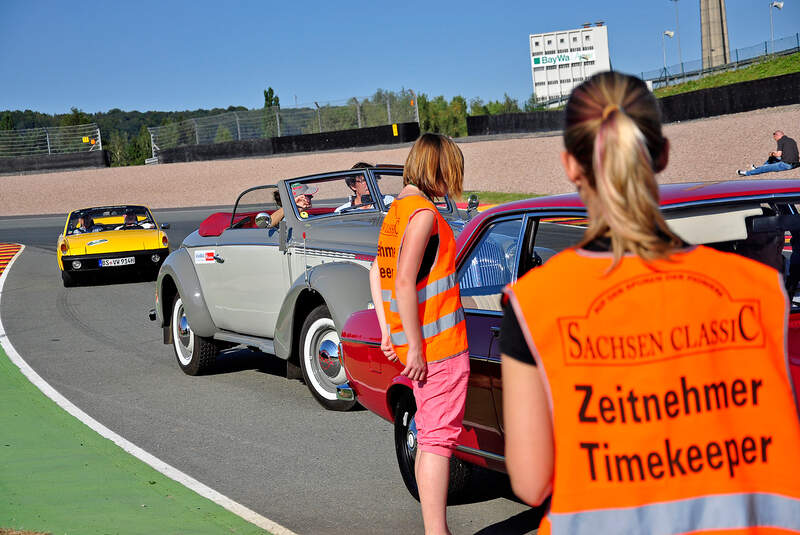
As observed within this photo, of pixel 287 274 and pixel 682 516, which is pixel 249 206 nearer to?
pixel 287 274

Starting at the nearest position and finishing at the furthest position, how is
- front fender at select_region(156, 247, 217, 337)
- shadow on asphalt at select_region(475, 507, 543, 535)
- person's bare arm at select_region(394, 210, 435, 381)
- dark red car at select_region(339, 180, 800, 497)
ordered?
person's bare arm at select_region(394, 210, 435, 381)
dark red car at select_region(339, 180, 800, 497)
shadow on asphalt at select_region(475, 507, 543, 535)
front fender at select_region(156, 247, 217, 337)

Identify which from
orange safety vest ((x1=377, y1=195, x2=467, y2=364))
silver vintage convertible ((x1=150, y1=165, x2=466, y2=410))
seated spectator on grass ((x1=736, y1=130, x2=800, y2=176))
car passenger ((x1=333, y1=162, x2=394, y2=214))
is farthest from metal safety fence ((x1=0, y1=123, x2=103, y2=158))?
orange safety vest ((x1=377, y1=195, x2=467, y2=364))

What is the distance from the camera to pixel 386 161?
136 ft

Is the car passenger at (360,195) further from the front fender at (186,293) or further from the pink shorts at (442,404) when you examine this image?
the pink shorts at (442,404)

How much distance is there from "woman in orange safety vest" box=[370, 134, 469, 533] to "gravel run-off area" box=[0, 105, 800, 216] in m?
27.4

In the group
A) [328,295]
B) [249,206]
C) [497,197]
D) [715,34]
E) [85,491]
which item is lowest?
[85,491]

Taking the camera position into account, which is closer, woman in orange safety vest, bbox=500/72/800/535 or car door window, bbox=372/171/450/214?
woman in orange safety vest, bbox=500/72/800/535

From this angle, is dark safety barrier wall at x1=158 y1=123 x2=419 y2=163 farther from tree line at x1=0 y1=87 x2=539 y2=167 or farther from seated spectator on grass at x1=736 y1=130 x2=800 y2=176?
seated spectator on grass at x1=736 y1=130 x2=800 y2=176

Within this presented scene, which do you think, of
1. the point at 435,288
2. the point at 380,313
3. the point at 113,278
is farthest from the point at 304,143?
the point at 435,288

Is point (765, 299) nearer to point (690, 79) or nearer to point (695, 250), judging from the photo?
point (695, 250)

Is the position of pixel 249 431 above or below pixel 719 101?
below

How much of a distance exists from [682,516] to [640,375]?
Result: 0.95 ft

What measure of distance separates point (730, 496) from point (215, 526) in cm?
371

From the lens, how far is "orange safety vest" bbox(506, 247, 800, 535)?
70.4 inches
